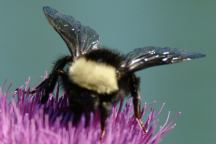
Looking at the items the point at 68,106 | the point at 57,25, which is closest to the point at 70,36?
the point at 57,25

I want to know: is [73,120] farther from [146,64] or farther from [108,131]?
[146,64]

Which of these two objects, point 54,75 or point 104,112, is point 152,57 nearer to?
point 104,112

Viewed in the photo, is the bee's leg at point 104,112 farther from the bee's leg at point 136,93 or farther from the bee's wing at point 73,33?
the bee's wing at point 73,33

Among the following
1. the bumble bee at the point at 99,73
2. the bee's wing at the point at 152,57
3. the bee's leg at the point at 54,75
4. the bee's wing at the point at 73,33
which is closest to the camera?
the bumble bee at the point at 99,73

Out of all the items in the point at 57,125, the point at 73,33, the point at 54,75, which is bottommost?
the point at 57,125

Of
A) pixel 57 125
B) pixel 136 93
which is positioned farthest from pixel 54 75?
pixel 136 93

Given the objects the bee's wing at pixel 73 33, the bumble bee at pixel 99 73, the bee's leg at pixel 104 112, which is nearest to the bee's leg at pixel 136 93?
the bumble bee at pixel 99 73
